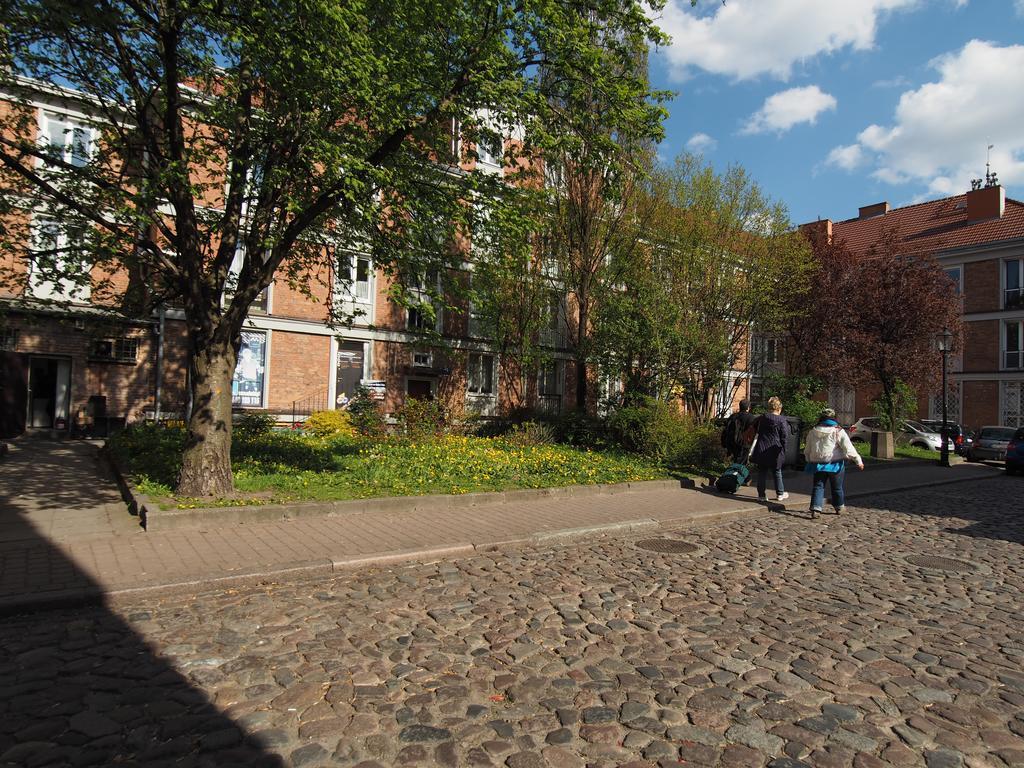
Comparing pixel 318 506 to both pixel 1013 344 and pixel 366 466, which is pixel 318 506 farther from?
pixel 1013 344

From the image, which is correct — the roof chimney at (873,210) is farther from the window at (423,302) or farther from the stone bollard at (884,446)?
the window at (423,302)

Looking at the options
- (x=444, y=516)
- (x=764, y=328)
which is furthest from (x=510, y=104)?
(x=764, y=328)

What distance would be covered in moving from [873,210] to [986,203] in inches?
364

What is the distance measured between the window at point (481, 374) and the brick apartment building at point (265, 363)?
46mm

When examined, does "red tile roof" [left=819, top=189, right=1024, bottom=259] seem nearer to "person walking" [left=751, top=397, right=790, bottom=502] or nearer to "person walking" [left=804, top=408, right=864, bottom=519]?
"person walking" [left=751, top=397, right=790, bottom=502]

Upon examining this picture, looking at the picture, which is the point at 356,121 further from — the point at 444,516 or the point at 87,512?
the point at 87,512

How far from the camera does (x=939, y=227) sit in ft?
129

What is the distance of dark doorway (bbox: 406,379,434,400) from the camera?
25094mm

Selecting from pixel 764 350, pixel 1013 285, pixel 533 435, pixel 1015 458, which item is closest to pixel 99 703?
pixel 533 435

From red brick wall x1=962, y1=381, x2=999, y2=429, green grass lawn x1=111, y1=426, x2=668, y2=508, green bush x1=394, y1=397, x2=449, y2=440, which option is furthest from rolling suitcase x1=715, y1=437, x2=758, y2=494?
red brick wall x1=962, y1=381, x2=999, y2=429

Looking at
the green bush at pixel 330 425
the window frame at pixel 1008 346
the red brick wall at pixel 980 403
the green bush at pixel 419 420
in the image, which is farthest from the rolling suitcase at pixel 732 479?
the window frame at pixel 1008 346

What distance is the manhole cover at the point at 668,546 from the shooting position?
7785mm

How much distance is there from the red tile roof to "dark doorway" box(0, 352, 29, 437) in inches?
1373

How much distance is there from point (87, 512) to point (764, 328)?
1794 centimetres
